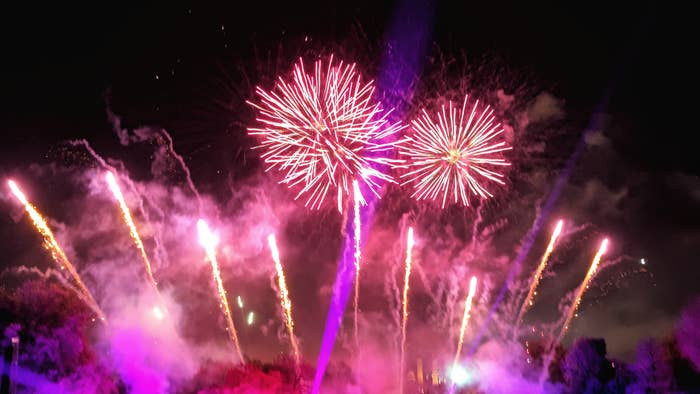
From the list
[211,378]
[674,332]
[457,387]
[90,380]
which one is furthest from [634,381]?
[90,380]

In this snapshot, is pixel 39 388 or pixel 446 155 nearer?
pixel 446 155

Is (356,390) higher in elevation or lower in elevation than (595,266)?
lower

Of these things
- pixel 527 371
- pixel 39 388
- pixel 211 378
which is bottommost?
pixel 39 388

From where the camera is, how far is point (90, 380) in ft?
93.2

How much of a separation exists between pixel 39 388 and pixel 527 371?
27.2m

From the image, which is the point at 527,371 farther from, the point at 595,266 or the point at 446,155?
the point at 446,155

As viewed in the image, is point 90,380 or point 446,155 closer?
point 446,155

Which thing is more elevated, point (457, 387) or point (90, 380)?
point (457, 387)

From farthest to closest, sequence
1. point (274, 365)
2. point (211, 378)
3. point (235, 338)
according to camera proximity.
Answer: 1. point (274, 365)
2. point (211, 378)
3. point (235, 338)

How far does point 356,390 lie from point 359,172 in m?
23.2

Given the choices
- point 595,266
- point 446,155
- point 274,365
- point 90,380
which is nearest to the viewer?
point 446,155

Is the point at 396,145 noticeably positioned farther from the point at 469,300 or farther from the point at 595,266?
the point at 595,266

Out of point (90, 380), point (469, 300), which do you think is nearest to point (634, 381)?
point (469, 300)

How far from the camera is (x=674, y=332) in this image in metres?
33.2
